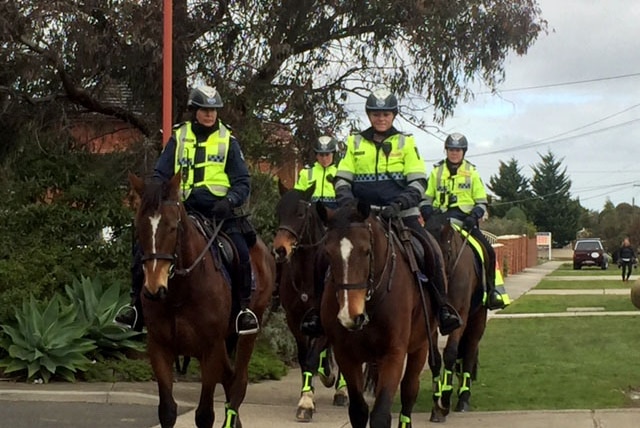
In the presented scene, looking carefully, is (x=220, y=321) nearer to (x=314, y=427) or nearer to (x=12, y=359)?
(x=314, y=427)

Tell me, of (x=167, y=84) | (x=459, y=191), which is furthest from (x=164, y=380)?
(x=459, y=191)

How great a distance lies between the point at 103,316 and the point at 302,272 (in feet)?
9.52

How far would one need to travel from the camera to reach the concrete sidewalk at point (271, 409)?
9523 millimetres

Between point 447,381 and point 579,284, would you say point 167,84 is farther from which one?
point 579,284

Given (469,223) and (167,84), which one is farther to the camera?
(469,223)

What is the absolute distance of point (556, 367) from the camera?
548 inches

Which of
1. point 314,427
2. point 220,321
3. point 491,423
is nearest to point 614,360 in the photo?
point 491,423

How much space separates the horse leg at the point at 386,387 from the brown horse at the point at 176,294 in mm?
1344

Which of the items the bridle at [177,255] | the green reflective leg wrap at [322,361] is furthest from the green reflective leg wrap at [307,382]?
the bridle at [177,255]

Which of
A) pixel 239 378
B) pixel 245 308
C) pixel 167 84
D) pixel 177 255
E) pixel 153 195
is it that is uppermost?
pixel 167 84

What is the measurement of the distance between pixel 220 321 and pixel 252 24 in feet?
24.7

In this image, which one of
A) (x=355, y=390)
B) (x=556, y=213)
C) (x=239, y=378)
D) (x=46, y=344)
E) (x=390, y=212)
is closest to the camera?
(x=355, y=390)

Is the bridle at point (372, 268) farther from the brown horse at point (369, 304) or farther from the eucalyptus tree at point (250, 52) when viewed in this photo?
the eucalyptus tree at point (250, 52)

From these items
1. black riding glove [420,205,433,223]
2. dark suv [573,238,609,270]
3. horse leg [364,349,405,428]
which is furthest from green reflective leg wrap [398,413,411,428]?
dark suv [573,238,609,270]
